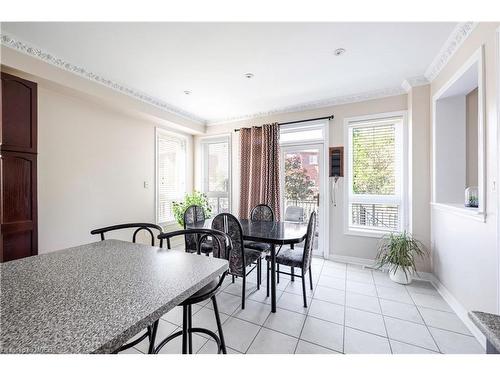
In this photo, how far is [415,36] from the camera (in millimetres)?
2045

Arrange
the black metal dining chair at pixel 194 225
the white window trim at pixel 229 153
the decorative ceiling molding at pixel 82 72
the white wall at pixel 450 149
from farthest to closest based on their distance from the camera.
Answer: the white window trim at pixel 229 153 < the black metal dining chair at pixel 194 225 < the white wall at pixel 450 149 < the decorative ceiling molding at pixel 82 72

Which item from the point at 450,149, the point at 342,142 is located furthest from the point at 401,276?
the point at 342,142

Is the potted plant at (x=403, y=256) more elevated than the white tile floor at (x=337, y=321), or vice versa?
the potted plant at (x=403, y=256)

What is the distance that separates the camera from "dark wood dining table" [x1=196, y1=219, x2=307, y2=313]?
2.18m

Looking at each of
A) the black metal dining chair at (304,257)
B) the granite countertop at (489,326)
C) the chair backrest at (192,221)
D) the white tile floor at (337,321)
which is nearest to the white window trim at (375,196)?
the white tile floor at (337,321)

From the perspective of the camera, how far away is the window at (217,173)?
4.68m

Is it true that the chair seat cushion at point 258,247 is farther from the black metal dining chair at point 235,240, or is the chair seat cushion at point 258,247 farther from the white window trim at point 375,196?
the white window trim at point 375,196

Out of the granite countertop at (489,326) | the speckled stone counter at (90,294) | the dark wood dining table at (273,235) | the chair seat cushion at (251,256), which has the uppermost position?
the speckled stone counter at (90,294)

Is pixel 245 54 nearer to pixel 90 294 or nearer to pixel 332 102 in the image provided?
pixel 332 102

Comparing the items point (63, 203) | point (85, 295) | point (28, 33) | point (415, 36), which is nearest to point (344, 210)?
point (415, 36)

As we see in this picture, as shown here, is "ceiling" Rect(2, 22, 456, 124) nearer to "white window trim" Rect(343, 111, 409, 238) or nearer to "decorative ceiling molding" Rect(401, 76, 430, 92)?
"decorative ceiling molding" Rect(401, 76, 430, 92)

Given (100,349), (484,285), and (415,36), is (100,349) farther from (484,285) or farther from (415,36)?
(415,36)

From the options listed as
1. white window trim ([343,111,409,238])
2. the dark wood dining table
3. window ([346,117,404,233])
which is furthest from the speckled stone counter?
window ([346,117,404,233])

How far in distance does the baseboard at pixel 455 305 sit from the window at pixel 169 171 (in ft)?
14.1
